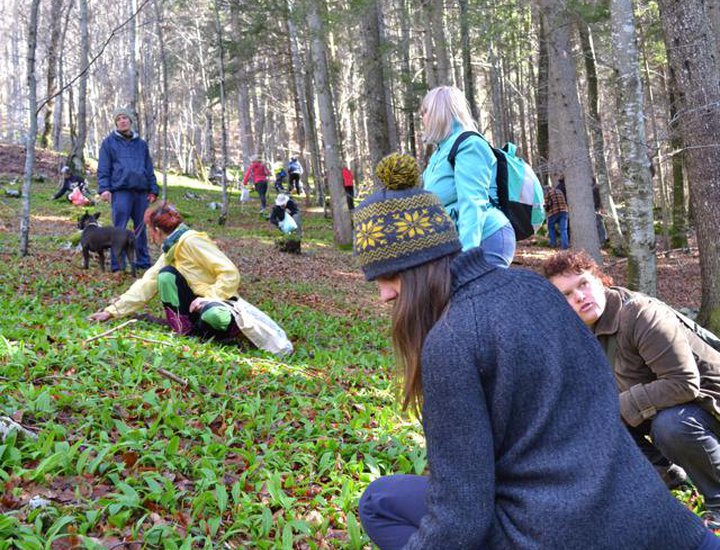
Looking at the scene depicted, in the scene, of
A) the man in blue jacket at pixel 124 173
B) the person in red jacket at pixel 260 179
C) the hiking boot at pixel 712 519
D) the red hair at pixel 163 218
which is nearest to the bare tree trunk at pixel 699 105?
the hiking boot at pixel 712 519

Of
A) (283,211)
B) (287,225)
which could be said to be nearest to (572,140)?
(287,225)

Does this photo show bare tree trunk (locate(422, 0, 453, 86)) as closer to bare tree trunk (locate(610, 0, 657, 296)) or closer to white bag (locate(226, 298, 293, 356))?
bare tree trunk (locate(610, 0, 657, 296))

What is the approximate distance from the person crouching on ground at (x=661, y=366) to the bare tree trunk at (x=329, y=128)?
12.4m

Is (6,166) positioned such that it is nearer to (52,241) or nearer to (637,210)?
(52,241)

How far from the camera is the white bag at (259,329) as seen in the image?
234 inches

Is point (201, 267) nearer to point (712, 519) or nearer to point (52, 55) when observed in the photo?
point (712, 519)

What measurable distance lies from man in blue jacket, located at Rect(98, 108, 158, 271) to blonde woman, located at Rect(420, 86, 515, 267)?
5.67 metres

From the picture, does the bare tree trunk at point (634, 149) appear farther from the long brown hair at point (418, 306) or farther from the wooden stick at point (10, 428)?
the wooden stick at point (10, 428)

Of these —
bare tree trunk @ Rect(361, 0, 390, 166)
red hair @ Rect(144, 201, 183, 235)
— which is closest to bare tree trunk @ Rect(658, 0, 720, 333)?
red hair @ Rect(144, 201, 183, 235)

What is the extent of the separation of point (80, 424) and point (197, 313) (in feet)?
7.65

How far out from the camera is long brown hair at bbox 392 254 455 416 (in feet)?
5.96

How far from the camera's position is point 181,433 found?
3920 mm

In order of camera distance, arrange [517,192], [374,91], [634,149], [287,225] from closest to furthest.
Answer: [517,192] → [634,149] → [374,91] → [287,225]

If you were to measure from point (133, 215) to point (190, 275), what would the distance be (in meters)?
3.92
